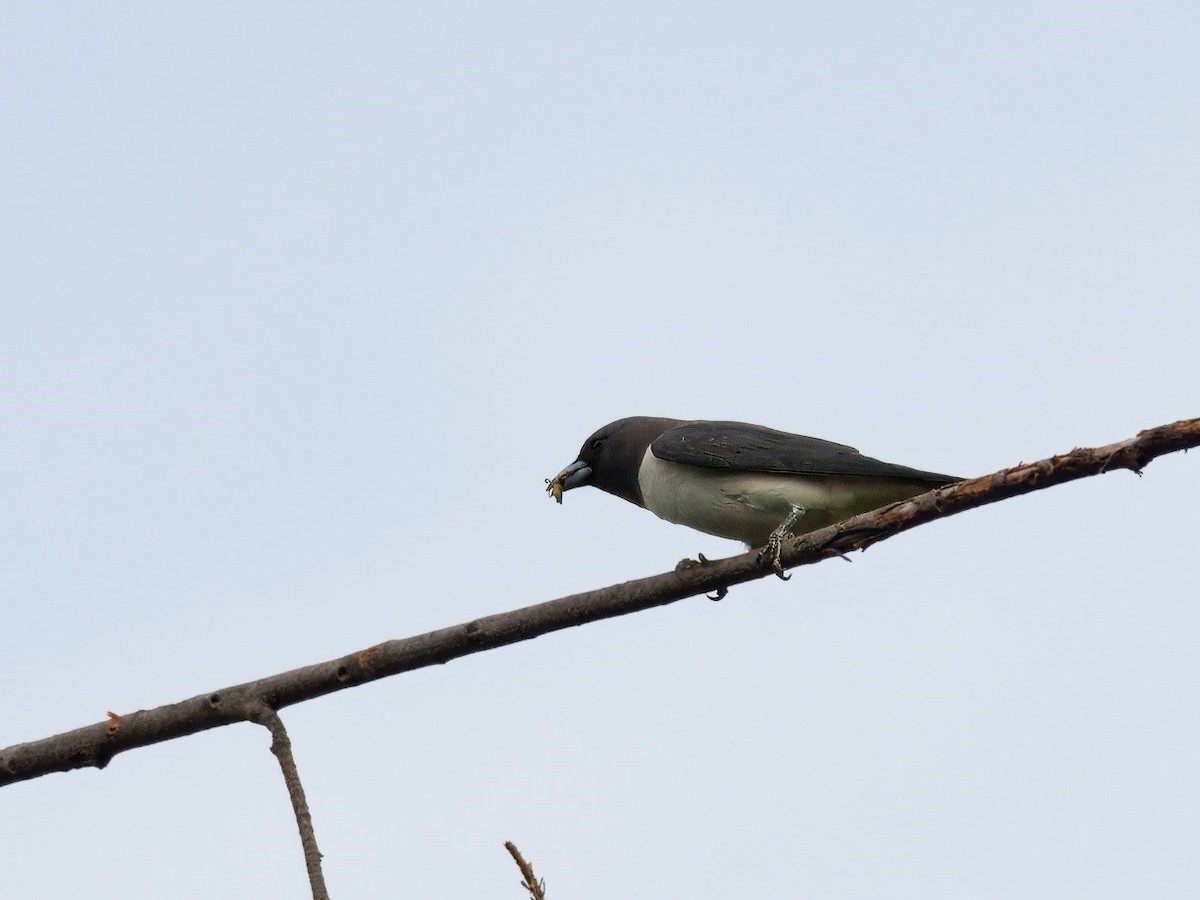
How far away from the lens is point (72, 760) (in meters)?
4.38

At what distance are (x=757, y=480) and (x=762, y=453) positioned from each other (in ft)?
0.52

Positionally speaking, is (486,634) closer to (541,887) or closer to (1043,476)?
(541,887)

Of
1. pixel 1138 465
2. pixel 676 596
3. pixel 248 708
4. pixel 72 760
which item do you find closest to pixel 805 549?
pixel 676 596

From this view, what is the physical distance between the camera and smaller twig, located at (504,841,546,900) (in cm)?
297

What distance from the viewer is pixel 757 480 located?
666 centimetres

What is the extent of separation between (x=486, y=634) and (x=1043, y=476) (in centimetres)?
173

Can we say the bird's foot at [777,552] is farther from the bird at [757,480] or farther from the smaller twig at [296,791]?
the smaller twig at [296,791]

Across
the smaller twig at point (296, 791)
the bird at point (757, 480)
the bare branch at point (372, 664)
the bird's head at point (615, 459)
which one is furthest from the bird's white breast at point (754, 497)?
the smaller twig at point (296, 791)

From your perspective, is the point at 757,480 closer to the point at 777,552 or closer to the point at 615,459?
the point at 615,459

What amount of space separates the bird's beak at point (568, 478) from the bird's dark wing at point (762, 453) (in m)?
0.81

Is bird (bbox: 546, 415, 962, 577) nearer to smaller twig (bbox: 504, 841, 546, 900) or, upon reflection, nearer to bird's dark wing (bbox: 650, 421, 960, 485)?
bird's dark wing (bbox: 650, 421, 960, 485)

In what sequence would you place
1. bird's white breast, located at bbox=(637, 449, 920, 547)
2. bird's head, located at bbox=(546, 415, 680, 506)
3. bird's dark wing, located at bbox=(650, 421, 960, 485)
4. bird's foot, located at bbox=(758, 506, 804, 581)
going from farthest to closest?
1. bird's head, located at bbox=(546, 415, 680, 506)
2. bird's white breast, located at bbox=(637, 449, 920, 547)
3. bird's dark wing, located at bbox=(650, 421, 960, 485)
4. bird's foot, located at bbox=(758, 506, 804, 581)

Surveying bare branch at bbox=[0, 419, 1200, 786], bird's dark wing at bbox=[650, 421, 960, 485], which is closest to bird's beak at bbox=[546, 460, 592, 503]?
bird's dark wing at bbox=[650, 421, 960, 485]

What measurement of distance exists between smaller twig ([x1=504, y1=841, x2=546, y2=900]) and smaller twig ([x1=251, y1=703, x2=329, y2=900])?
0.79 meters
